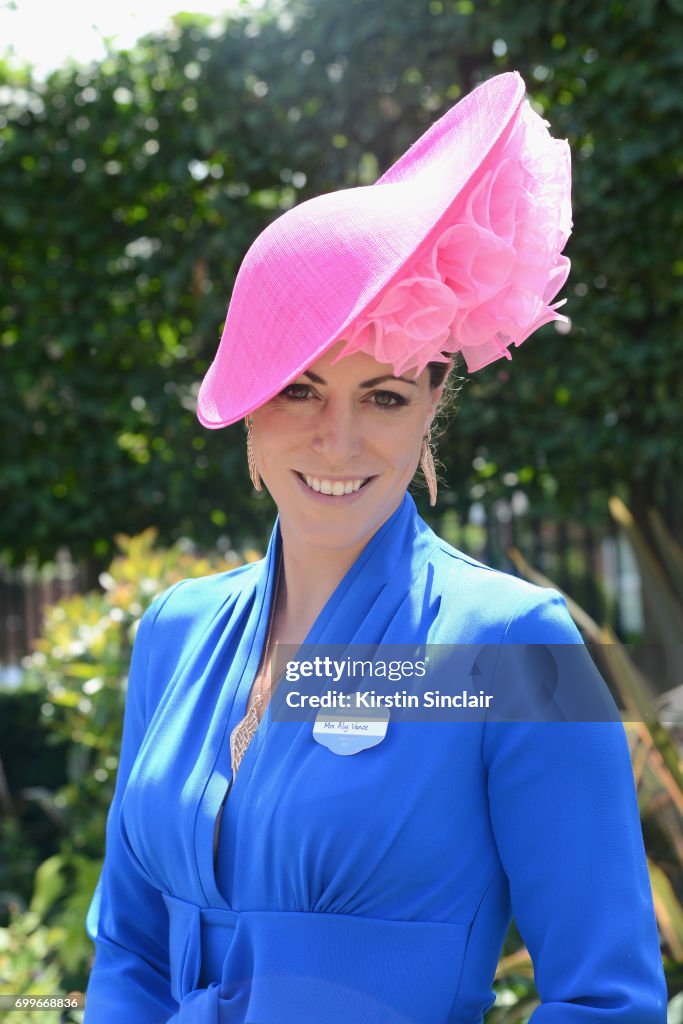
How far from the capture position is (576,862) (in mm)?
A: 1170

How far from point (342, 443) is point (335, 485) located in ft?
0.20

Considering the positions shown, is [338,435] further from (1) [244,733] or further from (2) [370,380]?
(1) [244,733]

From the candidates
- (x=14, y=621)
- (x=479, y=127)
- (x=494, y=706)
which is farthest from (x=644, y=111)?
(x=14, y=621)

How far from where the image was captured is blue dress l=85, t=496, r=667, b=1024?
1.18m

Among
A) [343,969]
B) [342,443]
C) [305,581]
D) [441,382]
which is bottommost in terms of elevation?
[343,969]

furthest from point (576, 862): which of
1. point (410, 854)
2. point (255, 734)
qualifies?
point (255, 734)

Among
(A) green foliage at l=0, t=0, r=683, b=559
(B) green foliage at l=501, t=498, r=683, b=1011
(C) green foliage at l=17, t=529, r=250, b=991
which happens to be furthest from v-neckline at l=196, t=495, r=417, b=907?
(A) green foliage at l=0, t=0, r=683, b=559

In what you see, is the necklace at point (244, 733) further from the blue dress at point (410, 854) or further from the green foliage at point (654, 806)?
the green foliage at point (654, 806)

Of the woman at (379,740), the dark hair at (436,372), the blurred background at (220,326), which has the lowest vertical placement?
the woman at (379,740)

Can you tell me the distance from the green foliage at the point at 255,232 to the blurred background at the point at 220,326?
0.04 feet

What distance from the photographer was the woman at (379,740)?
119 centimetres

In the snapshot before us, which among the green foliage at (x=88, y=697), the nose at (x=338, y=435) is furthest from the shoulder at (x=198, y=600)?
the green foliage at (x=88, y=697)

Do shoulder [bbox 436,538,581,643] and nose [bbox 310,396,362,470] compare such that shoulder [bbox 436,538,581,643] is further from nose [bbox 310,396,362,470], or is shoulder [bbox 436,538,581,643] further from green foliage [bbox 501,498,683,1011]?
green foliage [bbox 501,498,683,1011]

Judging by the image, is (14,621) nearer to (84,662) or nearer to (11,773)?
(11,773)
